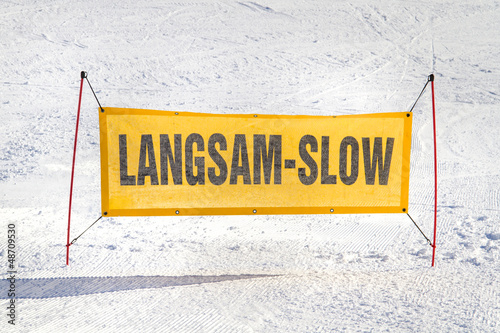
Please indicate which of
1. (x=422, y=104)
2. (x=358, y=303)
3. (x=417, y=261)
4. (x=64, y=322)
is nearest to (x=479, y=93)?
(x=422, y=104)

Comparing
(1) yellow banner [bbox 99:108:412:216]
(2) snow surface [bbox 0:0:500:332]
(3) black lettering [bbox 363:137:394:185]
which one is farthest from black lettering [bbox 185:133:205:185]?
(3) black lettering [bbox 363:137:394:185]

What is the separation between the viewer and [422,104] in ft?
38.6

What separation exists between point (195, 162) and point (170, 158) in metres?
0.24

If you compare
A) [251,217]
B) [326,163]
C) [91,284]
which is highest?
[326,163]

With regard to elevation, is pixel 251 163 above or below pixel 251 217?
above

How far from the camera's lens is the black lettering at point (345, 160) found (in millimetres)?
4398

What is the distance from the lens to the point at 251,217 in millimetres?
5902

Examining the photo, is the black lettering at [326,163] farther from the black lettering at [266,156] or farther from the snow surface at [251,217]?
the snow surface at [251,217]

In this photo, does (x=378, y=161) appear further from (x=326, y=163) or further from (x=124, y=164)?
(x=124, y=164)

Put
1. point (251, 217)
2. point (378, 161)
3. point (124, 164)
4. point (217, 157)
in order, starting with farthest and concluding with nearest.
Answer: point (251, 217), point (378, 161), point (217, 157), point (124, 164)

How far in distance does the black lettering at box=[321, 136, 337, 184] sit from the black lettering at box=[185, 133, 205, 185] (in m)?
1.15

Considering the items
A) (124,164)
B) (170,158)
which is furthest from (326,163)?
(124,164)

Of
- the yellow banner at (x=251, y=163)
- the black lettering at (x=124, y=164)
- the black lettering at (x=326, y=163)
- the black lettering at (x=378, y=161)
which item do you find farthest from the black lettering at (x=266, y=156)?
the black lettering at (x=124, y=164)

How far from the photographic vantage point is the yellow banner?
13.8ft
